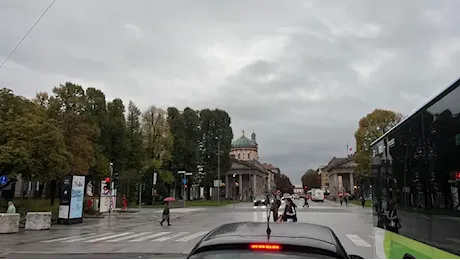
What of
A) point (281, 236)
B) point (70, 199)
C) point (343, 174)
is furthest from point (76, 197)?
point (343, 174)

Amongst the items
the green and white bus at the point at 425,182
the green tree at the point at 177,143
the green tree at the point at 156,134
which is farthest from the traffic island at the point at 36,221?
the green tree at the point at 177,143

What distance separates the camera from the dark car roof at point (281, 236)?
3.40 m

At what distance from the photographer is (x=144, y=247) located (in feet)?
51.7

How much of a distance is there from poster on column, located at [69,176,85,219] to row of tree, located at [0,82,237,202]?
3.01m

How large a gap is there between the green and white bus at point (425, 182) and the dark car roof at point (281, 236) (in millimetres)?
1383

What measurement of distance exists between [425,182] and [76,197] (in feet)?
85.5

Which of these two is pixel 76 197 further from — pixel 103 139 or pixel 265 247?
pixel 103 139

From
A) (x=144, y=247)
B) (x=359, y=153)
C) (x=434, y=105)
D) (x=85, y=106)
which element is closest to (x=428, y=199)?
(x=434, y=105)

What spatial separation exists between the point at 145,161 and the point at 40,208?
3598 centimetres

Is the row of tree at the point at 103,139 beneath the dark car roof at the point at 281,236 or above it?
above

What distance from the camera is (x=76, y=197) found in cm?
2772

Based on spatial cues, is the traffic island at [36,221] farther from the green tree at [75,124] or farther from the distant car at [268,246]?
the distant car at [268,246]

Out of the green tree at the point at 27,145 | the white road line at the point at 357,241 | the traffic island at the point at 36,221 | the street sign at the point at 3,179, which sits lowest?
the white road line at the point at 357,241

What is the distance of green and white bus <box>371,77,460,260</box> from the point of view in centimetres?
433
